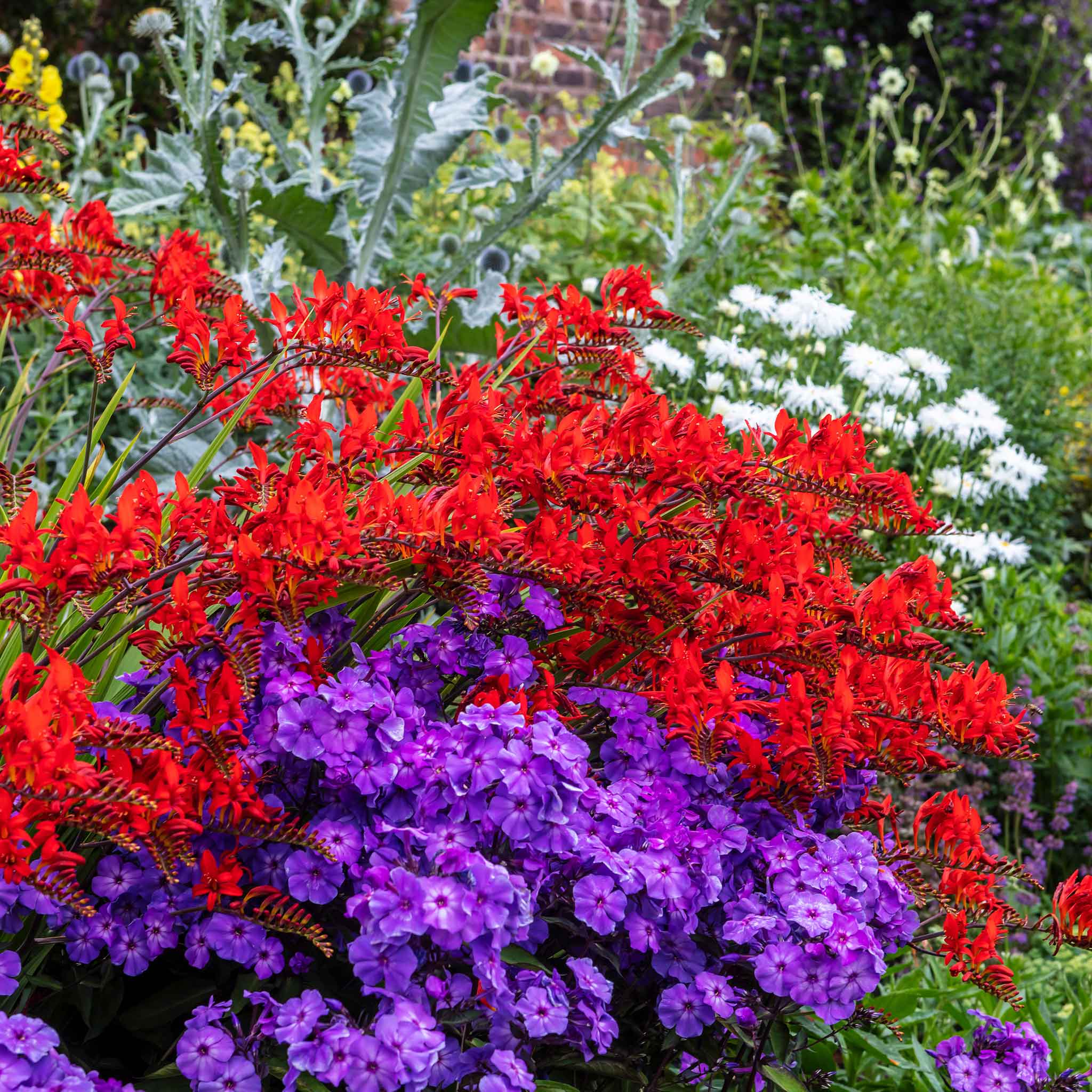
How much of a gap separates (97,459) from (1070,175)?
10.0 m

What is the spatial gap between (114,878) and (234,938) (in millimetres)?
159

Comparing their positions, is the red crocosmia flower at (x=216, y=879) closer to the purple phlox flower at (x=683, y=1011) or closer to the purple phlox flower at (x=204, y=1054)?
the purple phlox flower at (x=204, y=1054)

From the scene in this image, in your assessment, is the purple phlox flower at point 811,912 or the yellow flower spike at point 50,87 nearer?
the purple phlox flower at point 811,912

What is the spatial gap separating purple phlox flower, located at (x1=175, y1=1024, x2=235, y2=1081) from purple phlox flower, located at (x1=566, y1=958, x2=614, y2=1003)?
1.18 feet

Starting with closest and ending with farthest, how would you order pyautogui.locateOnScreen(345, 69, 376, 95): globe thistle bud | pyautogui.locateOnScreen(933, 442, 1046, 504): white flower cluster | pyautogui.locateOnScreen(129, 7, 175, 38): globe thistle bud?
pyautogui.locateOnScreen(129, 7, 175, 38): globe thistle bud, pyautogui.locateOnScreen(933, 442, 1046, 504): white flower cluster, pyautogui.locateOnScreen(345, 69, 376, 95): globe thistle bud

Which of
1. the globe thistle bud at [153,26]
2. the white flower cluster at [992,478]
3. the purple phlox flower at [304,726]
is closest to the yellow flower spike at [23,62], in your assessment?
the globe thistle bud at [153,26]

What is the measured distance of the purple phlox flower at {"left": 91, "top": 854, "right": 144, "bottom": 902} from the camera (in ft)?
4.18

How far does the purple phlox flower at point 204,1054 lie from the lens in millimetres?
1154

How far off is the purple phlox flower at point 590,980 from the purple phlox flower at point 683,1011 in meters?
0.09

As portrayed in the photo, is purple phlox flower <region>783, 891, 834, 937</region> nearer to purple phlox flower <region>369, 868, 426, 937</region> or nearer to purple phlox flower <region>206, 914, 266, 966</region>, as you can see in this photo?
purple phlox flower <region>369, 868, 426, 937</region>

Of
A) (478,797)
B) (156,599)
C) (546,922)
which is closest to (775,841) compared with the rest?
(546,922)

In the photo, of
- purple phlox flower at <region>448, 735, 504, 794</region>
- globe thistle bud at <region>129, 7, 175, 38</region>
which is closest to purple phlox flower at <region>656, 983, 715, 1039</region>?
purple phlox flower at <region>448, 735, 504, 794</region>

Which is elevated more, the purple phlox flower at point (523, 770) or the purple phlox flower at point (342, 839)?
the purple phlox flower at point (523, 770)

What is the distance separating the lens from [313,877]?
4.14ft
